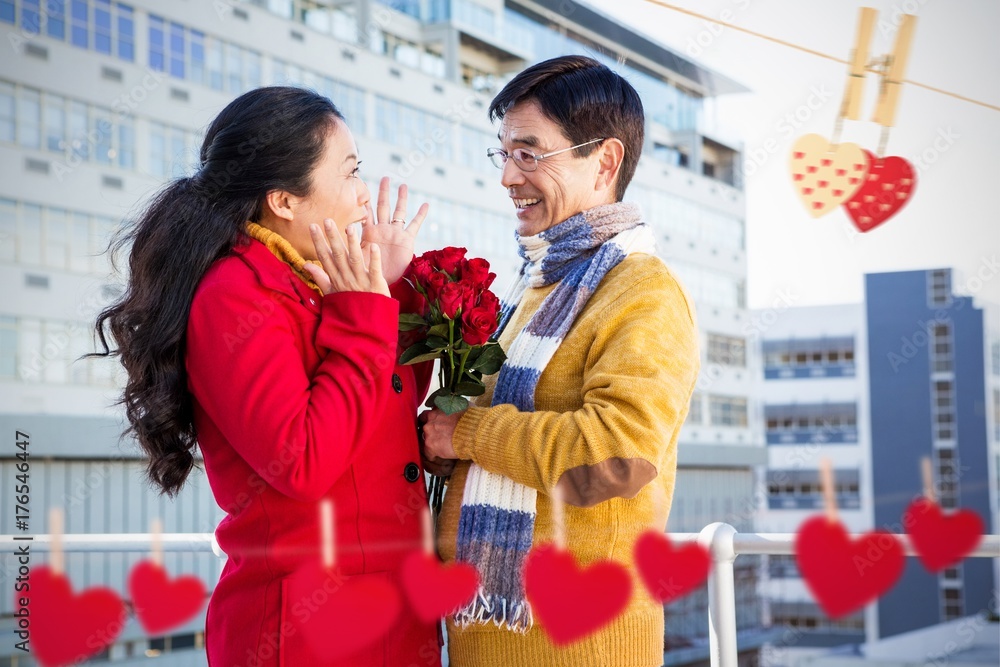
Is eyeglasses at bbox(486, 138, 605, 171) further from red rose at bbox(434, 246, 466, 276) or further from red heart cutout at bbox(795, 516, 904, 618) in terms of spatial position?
red heart cutout at bbox(795, 516, 904, 618)

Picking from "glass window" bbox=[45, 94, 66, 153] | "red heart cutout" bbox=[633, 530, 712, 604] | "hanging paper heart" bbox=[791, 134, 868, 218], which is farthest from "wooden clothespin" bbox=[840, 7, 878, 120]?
"glass window" bbox=[45, 94, 66, 153]

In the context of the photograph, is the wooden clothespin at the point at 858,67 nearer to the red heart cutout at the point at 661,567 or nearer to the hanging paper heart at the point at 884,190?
the hanging paper heart at the point at 884,190

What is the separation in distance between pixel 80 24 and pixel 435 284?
2511cm

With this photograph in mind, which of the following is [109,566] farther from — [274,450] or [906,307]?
[906,307]

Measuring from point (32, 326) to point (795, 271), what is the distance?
24.7 metres

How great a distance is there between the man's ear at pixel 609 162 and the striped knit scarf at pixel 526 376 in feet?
0.20

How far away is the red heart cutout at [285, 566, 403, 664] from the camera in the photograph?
4.61 ft

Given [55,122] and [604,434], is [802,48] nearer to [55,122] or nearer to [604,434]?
[604,434]

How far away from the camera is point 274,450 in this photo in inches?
52.5

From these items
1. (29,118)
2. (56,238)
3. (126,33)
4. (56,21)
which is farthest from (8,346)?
(126,33)

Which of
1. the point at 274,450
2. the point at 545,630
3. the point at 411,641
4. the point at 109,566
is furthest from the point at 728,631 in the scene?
the point at 109,566

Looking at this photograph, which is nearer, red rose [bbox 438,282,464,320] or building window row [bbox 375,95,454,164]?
red rose [bbox 438,282,464,320]

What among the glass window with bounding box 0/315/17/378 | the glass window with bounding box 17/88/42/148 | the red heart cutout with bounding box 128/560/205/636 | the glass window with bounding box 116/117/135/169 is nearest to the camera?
the red heart cutout with bounding box 128/560/205/636

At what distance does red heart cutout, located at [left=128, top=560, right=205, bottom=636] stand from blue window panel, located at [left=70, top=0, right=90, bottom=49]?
2446 centimetres
